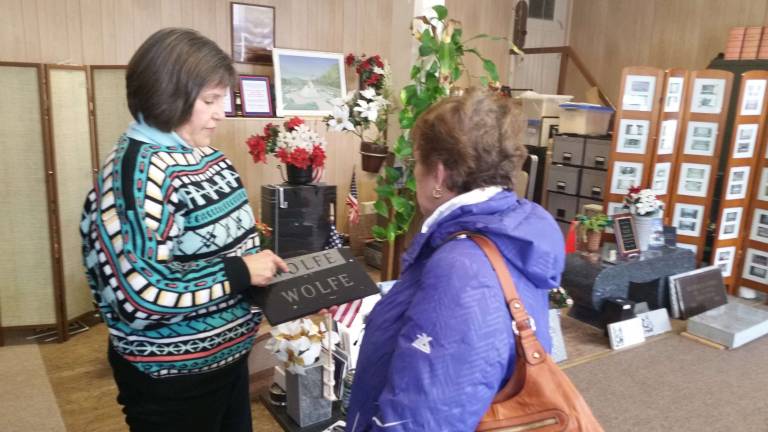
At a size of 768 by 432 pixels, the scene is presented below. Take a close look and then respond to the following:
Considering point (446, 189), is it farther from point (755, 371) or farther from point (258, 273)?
point (755, 371)

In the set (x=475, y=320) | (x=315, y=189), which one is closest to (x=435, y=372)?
(x=475, y=320)

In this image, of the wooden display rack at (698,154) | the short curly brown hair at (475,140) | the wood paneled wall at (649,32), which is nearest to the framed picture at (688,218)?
the wooden display rack at (698,154)

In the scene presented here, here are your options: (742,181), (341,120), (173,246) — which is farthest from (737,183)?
(173,246)

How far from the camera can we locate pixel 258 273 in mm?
1232

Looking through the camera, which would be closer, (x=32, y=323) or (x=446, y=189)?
(x=446, y=189)

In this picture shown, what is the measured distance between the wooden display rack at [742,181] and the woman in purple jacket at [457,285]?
141 inches

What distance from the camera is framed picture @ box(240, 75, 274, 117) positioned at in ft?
14.2

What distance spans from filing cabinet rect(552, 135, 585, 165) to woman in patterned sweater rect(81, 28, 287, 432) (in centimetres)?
437

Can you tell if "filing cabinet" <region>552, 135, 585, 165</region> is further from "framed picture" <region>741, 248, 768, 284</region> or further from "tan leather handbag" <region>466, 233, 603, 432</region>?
"tan leather handbag" <region>466, 233, 603, 432</region>

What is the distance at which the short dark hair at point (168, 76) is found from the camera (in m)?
1.13

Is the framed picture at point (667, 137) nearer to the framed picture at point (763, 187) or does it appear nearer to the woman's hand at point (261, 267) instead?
the framed picture at point (763, 187)

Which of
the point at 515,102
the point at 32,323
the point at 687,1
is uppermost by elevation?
the point at 687,1

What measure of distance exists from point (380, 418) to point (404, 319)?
17cm

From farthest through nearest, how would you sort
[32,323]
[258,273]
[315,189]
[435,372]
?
1. [315,189]
2. [32,323]
3. [258,273]
4. [435,372]
